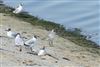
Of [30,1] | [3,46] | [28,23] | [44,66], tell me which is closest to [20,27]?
[28,23]

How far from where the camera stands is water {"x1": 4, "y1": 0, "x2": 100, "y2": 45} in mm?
25936

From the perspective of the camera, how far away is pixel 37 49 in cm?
1878

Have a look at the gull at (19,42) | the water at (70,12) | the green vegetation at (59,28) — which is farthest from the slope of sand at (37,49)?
the water at (70,12)

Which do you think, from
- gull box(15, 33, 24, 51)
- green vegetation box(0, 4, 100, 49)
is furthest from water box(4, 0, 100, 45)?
gull box(15, 33, 24, 51)

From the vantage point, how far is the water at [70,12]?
1021 inches

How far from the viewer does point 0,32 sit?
20.0 m

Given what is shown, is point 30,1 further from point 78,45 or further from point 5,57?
point 5,57

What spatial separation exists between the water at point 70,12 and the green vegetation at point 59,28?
543 mm

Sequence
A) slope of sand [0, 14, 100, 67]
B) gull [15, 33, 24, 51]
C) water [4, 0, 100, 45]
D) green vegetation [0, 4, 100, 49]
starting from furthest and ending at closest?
water [4, 0, 100, 45]
green vegetation [0, 4, 100, 49]
gull [15, 33, 24, 51]
slope of sand [0, 14, 100, 67]

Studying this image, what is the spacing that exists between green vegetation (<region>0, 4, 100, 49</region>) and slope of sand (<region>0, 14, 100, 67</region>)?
0.80 m

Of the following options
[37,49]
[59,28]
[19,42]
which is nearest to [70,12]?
[59,28]

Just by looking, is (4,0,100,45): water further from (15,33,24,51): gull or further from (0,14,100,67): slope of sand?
(15,33,24,51): gull

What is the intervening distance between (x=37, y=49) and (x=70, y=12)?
35.3ft

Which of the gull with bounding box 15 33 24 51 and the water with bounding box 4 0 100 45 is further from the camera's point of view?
the water with bounding box 4 0 100 45
